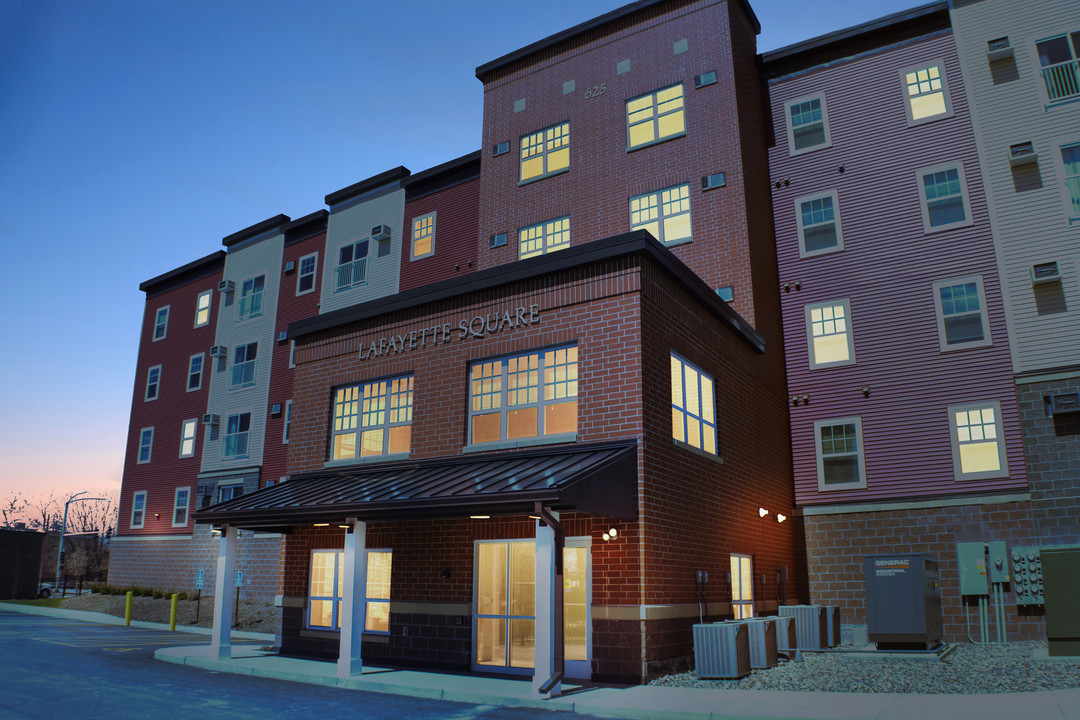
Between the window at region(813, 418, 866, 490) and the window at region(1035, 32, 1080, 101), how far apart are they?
11.5 meters

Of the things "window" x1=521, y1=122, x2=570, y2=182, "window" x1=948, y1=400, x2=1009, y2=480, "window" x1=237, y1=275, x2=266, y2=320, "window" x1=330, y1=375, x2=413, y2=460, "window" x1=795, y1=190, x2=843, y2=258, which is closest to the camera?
"window" x1=330, y1=375, x2=413, y2=460

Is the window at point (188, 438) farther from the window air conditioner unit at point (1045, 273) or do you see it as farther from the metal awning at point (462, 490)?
the window air conditioner unit at point (1045, 273)

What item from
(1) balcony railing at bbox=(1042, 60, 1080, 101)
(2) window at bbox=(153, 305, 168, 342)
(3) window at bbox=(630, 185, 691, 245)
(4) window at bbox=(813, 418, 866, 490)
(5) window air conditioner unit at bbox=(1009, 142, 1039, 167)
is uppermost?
(1) balcony railing at bbox=(1042, 60, 1080, 101)

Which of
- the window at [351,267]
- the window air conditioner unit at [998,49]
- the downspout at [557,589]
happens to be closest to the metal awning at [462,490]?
the downspout at [557,589]

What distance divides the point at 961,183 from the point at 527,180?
14130mm

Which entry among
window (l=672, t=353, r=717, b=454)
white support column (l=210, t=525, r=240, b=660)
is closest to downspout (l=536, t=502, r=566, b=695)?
window (l=672, t=353, r=717, b=454)

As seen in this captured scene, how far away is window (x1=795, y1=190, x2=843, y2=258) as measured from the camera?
83.2 ft

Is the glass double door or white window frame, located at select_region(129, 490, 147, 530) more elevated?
white window frame, located at select_region(129, 490, 147, 530)

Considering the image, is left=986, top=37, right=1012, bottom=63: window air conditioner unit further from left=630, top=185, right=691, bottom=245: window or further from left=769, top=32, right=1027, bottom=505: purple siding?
left=630, top=185, right=691, bottom=245: window

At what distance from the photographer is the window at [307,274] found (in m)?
35.6

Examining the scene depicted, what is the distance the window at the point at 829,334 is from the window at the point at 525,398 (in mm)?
12011

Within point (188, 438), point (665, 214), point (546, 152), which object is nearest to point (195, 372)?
point (188, 438)

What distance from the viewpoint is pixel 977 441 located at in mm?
21875

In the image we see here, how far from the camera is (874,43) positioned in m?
26.0
